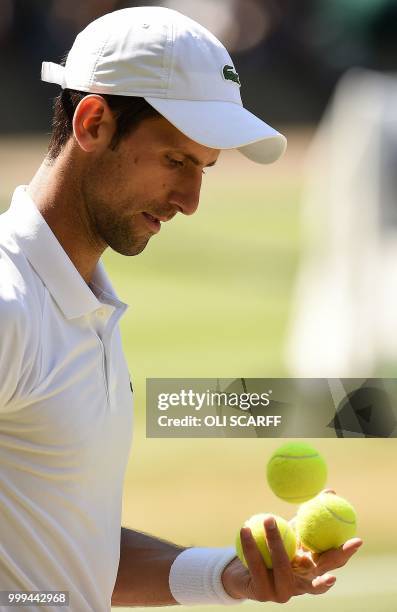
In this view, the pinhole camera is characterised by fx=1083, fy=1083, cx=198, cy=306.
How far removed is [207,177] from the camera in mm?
5680

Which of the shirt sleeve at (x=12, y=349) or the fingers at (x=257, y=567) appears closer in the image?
the shirt sleeve at (x=12, y=349)

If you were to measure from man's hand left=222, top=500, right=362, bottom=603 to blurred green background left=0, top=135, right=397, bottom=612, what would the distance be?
165 centimetres

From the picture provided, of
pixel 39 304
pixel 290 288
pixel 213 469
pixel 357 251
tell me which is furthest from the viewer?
pixel 290 288

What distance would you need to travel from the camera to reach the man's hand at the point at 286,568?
121cm

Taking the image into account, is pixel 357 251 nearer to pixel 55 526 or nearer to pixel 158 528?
pixel 158 528

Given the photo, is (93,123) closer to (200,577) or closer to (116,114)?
(116,114)

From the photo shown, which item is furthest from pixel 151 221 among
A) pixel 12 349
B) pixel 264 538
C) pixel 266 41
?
pixel 266 41

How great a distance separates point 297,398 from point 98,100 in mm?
2131

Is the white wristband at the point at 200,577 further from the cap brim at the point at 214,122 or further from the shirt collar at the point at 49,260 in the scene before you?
the cap brim at the point at 214,122

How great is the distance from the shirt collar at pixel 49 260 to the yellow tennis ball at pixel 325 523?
39 cm

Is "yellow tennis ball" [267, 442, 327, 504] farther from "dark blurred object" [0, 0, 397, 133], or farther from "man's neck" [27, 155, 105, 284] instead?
"dark blurred object" [0, 0, 397, 133]

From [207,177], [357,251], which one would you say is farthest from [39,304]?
[207,177]

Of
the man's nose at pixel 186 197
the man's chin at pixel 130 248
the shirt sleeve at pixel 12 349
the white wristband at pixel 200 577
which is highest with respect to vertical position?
the man's nose at pixel 186 197

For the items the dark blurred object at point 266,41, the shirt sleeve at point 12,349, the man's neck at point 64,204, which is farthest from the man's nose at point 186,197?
the dark blurred object at point 266,41
